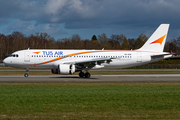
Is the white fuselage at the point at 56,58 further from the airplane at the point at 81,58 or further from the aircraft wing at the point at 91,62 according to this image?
the aircraft wing at the point at 91,62

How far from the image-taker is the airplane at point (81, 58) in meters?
33.2

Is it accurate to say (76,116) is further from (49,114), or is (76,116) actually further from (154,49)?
(154,49)

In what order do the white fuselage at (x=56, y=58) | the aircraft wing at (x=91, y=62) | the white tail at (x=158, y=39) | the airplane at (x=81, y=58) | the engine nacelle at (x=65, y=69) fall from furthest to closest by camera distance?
1. the white tail at (x=158, y=39)
2. the white fuselage at (x=56, y=58)
3. the airplane at (x=81, y=58)
4. the aircraft wing at (x=91, y=62)
5. the engine nacelle at (x=65, y=69)

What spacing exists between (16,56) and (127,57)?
656 inches

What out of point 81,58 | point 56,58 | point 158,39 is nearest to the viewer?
point 56,58

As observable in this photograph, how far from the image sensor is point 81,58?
3531cm

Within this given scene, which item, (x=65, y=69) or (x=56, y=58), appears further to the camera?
(x=56, y=58)

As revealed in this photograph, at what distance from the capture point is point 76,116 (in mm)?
10328

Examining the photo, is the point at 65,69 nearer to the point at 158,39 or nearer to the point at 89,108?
the point at 158,39

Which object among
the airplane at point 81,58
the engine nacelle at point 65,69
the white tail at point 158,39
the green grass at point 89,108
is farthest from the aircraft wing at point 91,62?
the green grass at point 89,108

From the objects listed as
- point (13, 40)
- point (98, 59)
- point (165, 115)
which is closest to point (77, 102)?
point (165, 115)

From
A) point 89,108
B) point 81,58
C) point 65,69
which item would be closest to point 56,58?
point 65,69

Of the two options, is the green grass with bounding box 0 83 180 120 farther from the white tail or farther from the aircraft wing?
the white tail

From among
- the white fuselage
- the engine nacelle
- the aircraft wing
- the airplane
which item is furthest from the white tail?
the engine nacelle
